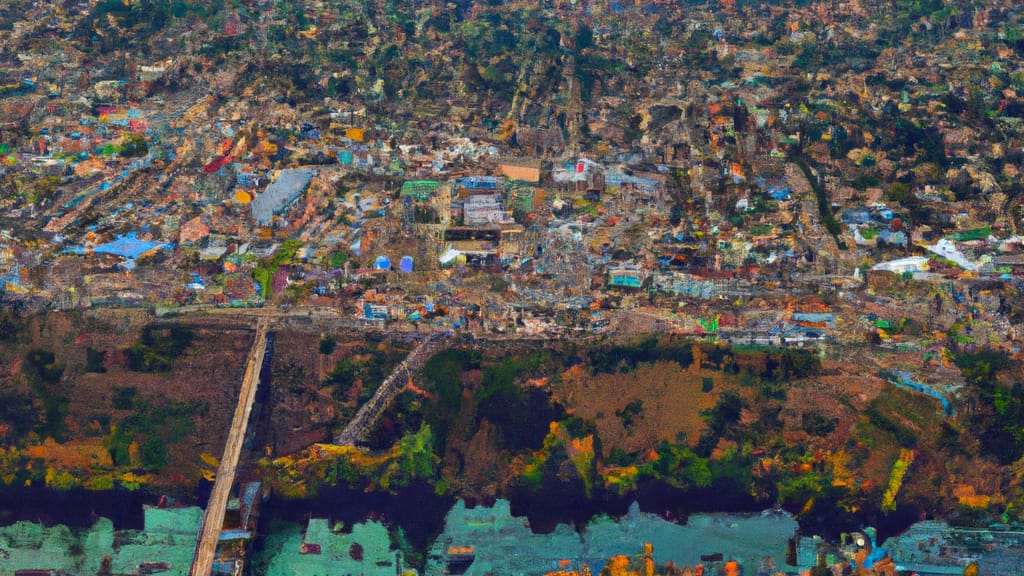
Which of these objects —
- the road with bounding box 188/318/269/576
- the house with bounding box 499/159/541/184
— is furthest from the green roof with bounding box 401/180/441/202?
the road with bounding box 188/318/269/576

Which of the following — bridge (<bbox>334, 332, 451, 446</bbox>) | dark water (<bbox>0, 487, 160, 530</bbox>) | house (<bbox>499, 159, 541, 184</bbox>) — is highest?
house (<bbox>499, 159, 541, 184</bbox>)

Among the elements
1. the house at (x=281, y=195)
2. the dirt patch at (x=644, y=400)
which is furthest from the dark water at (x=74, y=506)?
the dirt patch at (x=644, y=400)

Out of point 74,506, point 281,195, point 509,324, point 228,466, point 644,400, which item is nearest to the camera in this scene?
point 74,506

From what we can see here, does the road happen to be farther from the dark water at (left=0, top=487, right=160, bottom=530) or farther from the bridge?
the bridge

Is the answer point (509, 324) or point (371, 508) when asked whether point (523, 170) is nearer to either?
point (509, 324)

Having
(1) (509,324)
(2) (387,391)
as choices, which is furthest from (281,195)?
(1) (509,324)

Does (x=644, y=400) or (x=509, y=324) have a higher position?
(x=509, y=324)

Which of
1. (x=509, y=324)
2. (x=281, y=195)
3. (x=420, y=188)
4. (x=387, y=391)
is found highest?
(x=420, y=188)
